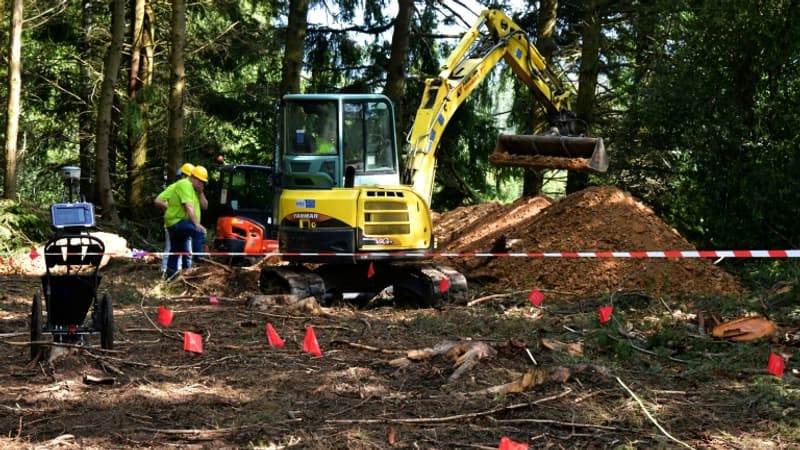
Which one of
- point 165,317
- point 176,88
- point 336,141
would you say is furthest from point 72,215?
point 176,88

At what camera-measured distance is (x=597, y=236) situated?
44.8 feet

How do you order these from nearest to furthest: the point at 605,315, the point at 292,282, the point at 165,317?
1. the point at 605,315
2. the point at 165,317
3. the point at 292,282

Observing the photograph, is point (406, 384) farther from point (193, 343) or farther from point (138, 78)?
point (138, 78)

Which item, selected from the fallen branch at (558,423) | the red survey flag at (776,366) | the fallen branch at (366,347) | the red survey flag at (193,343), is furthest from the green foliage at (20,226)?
the red survey flag at (776,366)

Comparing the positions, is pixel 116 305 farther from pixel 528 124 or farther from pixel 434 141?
pixel 528 124

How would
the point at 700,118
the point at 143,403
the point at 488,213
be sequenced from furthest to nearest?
the point at 488,213, the point at 700,118, the point at 143,403

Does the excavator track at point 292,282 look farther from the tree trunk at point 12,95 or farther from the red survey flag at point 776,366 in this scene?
the tree trunk at point 12,95

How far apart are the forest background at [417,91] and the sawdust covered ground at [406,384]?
436cm

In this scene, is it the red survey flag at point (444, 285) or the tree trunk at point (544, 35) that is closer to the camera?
the red survey flag at point (444, 285)

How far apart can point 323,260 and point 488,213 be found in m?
6.76

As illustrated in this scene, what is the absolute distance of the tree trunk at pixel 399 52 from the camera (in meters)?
21.9

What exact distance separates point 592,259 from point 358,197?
11.7ft

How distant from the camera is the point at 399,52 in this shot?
72.1 ft

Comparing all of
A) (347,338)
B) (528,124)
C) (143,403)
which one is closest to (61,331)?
(143,403)
